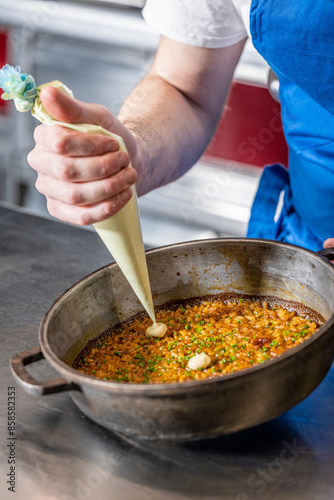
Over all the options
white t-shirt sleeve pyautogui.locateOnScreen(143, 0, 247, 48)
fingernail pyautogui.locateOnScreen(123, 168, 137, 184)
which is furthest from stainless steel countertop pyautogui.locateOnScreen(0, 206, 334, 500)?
white t-shirt sleeve pyautogui.locateOnScreen(143, 0, 247, 48)

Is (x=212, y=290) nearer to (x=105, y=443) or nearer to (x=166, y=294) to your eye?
(x=166, y=294)

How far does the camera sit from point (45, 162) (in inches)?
44.1

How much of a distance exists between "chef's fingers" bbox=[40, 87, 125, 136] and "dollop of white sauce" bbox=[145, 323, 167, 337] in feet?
1.39

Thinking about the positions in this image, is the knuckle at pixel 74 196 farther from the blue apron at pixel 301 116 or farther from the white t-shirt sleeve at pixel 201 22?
the white t-shirt sleeve at pixel 201 22

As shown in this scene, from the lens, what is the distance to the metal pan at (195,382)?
872 mm

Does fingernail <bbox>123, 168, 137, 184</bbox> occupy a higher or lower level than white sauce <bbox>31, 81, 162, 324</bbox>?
higher

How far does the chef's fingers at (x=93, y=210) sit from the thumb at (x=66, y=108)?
0.15 metres

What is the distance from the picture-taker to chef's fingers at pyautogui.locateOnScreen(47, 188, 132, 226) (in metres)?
1.10

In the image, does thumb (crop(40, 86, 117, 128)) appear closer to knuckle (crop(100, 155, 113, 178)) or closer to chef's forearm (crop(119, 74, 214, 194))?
knuckle (crop(100, 155, 113, 178))

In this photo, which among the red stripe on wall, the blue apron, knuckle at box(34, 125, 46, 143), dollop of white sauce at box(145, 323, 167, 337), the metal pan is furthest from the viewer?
the red stripe on wall

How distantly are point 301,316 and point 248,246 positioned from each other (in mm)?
186

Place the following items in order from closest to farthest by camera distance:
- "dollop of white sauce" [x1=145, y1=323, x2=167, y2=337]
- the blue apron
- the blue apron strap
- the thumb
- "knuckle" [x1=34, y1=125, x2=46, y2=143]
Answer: the thumb
"knuckle" [x1=34, y1=125, x2=46, y2=143]
"dollop of white sauce" [x1=145, y1=323, x2=167, y2=337]
the blue apron
the blue apron strap

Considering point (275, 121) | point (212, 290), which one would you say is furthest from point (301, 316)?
point (275, 121)

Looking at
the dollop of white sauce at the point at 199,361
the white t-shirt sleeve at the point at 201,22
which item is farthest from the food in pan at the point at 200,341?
the white t-shirt sleeve at the point at 201,22
